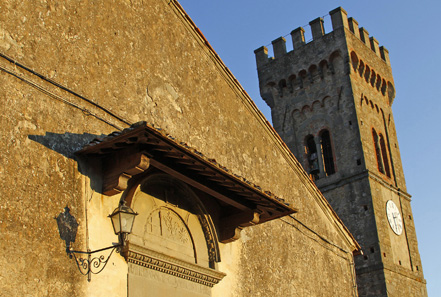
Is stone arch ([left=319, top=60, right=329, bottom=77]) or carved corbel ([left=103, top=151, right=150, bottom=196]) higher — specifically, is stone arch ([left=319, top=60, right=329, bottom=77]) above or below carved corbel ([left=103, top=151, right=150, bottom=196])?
above

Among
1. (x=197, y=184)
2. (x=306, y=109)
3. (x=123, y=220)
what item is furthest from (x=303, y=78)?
(x=123, y=220)

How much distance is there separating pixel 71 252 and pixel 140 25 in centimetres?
378

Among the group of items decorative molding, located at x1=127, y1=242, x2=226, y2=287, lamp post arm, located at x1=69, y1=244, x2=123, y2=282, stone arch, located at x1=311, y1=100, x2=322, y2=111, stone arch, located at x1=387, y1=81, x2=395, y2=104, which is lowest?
lamp post arm, located at x1=69, y1=244, x2=123, y2=282

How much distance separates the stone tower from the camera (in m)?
26.6

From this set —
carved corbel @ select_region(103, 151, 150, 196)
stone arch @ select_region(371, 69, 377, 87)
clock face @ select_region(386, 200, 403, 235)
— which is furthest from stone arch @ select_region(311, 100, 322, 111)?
carved corbel @ select_region(103, 151, 150, 196)

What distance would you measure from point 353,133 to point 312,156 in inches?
93.2

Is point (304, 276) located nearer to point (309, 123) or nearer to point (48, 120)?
point (48, 120)

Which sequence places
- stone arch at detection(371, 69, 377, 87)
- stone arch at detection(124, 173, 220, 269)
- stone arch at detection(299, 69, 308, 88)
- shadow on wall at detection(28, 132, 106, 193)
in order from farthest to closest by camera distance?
1. stone arch at detection(371, 69, 377, 87)
2. stone arch at detection(299, 69, 308, 88)
3. stone arch at detection(124, 173, 220, 269)
4. shadow on wall at detection(28, 132, 106, 193)

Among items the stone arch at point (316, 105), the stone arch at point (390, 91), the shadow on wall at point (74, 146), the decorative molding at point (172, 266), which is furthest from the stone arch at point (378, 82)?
the shadow on wall at point (74, 146)

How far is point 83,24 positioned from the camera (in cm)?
808

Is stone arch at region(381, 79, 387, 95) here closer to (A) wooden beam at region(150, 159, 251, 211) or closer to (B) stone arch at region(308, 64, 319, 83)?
(B) stone arch at region(308, 64, 319, 83)

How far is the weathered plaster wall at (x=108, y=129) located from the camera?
6551 mm

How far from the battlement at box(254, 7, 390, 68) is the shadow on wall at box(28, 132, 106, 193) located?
80.9 ft

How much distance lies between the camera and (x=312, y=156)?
29875 mm
